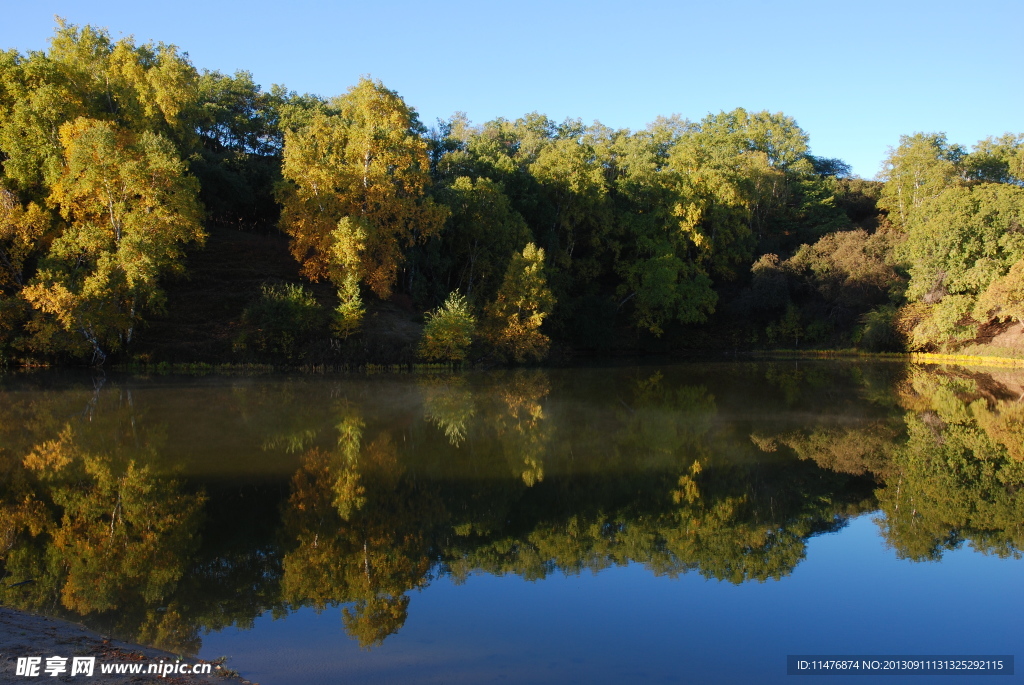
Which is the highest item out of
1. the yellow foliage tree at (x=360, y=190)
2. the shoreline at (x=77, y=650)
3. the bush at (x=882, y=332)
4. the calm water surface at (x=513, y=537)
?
the yellow foliage tree at (x=360, y=190)

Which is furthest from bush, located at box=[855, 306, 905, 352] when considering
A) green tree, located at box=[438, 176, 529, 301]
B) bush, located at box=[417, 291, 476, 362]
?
bush, located at box=[417, 291, 476, 362]

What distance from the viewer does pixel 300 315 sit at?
28859mm

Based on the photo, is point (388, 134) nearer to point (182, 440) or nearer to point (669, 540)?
point (182, 440)

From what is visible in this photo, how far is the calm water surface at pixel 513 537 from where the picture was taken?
5.91m

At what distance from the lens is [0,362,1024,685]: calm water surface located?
19.4ft

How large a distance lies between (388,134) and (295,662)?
28.4 meters

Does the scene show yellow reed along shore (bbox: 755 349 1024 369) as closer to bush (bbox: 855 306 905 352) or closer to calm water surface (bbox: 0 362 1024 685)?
bush (bbox: 855 306 905 352)

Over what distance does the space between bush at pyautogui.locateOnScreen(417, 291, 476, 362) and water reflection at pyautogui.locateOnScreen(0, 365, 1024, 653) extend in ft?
33.9

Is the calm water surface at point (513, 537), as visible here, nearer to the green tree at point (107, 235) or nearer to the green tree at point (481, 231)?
the green tree at point (107, 235)

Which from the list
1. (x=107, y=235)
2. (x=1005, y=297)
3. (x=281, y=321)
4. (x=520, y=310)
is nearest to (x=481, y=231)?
(x=520, y=310)

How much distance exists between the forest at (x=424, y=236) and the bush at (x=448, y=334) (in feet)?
0.28

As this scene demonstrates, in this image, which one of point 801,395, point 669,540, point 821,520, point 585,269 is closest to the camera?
point 669,540

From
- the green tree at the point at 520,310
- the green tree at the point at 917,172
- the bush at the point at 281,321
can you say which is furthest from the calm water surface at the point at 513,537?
the green tree at the point at 917,172

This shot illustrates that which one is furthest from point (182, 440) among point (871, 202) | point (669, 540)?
point (871, 202)
